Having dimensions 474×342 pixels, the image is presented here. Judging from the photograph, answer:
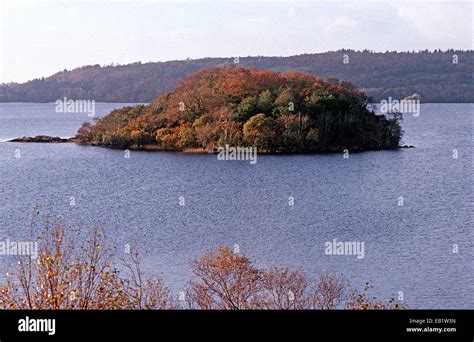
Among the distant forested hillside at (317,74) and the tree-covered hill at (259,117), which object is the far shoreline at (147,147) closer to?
the tree-covered hill at (259,117)

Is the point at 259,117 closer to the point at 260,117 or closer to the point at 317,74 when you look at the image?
the point at 260,117

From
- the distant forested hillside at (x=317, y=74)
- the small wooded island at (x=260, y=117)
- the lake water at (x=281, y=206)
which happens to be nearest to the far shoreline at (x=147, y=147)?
the small wooded island at (x=260, y=117)

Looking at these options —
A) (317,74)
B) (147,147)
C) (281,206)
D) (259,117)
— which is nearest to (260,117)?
(259,117)

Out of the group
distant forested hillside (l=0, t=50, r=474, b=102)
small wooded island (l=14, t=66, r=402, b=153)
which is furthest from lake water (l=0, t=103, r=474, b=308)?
distant forested hillside (l=0, t=50, r=474, b=102)
